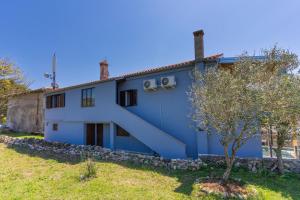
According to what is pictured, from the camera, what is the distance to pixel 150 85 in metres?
13.9

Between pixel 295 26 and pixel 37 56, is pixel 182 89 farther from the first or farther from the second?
pixel 37 56

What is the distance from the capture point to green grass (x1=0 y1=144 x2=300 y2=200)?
280 inches

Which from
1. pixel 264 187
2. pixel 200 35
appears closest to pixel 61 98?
pixel 200 35

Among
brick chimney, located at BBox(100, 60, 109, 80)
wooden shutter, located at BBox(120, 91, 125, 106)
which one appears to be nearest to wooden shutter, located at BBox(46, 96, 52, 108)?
brick chimney, located at BBox(100, 60, 109, 80)

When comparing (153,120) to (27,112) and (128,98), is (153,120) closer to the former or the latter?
(128,98)

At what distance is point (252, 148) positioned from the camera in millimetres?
10547

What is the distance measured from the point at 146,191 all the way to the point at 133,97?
9.21 metres

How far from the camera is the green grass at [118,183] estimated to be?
7.11m

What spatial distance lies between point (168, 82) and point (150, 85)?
58.2 inches

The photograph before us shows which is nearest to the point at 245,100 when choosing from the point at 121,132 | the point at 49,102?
the point at 121,132

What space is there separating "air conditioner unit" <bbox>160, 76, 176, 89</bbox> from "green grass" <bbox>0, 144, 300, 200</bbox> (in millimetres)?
5505

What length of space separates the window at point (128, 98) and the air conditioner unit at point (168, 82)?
3.02m

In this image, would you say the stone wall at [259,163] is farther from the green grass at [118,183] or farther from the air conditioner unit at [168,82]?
the air conditioner unit at [168,82]

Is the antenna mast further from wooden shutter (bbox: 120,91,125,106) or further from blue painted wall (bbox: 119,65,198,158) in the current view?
blue painted wall (bbox: 119,65,198,158)
